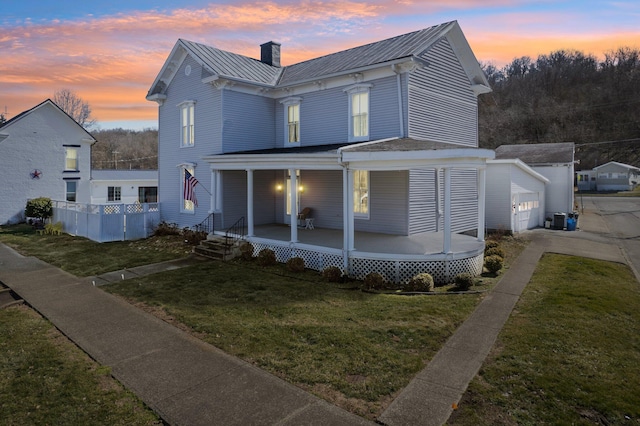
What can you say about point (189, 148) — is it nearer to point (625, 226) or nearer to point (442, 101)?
point (442, 101)

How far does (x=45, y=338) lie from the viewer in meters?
7.42

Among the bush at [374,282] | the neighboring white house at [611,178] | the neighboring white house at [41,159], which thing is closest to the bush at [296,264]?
the bush at [374,282]

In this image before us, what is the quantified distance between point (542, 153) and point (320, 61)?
59.6 ft

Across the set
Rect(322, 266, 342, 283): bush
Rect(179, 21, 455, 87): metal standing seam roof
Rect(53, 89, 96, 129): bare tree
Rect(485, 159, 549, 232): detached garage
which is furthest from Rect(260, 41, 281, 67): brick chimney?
Rect(53, 89, 96, 129): bare tree

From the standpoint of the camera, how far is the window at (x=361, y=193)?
1568 centimetres

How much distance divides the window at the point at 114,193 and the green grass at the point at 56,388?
3144 centimetres

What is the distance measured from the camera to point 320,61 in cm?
1966

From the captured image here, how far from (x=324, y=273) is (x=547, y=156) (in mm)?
22508

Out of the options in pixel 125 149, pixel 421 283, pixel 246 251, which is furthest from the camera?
pixel 125 149

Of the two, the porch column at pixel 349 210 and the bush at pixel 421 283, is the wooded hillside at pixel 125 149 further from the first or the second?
the bush at pixel 421 283

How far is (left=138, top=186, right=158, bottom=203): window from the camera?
38406 mm

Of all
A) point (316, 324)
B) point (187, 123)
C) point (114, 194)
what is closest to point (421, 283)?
point (316, 324)

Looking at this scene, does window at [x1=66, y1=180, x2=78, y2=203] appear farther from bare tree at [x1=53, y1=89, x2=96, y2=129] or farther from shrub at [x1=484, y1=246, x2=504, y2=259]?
bare tree at [x1=53, y1=89, x2=96, y2=129]

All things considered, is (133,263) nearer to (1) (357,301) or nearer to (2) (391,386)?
(1) (357,301)
